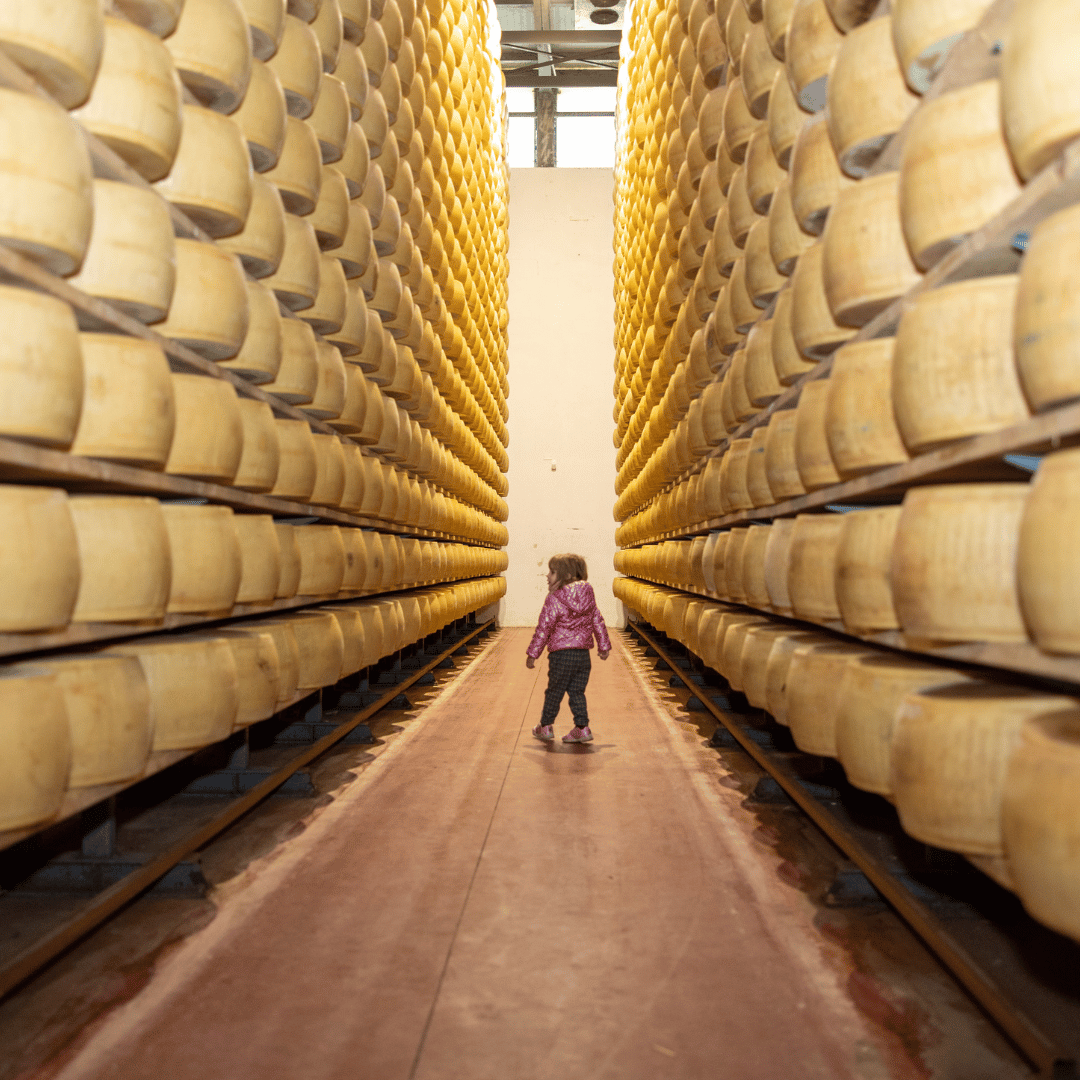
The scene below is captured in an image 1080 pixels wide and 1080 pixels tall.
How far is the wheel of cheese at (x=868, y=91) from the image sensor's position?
245cm

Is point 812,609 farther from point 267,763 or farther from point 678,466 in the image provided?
point 678,466

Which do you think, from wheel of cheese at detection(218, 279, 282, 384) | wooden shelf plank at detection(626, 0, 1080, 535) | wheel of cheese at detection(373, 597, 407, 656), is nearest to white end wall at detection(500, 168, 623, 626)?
wheel of cheese at detection(373, 597, 407, 656)

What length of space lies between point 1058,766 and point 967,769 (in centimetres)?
39

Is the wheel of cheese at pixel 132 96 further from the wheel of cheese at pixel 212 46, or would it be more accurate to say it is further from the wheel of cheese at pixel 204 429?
the wheel of cheese at pixel 204 429

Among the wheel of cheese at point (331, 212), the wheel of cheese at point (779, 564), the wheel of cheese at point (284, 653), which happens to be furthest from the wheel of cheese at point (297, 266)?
the wheel of cheese at point (779, 564)

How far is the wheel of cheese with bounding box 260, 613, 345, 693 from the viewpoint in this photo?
4.11m

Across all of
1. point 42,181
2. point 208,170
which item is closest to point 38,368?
point 42,181

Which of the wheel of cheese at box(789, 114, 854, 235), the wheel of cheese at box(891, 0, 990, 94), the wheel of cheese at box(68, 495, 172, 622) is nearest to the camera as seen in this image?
the wheel of cheese at box(891, 0, 990, 94)

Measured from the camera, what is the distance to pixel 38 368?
1987mm

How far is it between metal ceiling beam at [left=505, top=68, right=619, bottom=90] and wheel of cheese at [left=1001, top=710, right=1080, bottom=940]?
631 inches

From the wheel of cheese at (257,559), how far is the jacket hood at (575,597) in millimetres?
2544

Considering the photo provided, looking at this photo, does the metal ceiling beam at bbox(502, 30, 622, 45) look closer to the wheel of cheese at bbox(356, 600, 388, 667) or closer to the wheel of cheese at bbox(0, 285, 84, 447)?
the wheel of cheese at bbox(356, 600, 388, 667)

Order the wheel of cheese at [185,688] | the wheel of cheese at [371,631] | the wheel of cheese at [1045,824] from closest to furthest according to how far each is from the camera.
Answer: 1. the wheel of cheese at [1045,824]
2. the wheel of cheese at [185,688]
3. the wheel of cheese at [371,631]

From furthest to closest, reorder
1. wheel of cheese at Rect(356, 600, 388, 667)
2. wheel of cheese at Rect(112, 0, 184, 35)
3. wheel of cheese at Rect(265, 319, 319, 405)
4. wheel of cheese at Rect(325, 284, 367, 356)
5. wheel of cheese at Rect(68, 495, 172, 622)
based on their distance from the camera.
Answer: wheel of cheese at Rect(356, 600, 388, 667) < wheel of cheese at Rect(325, 284, 367, 356) < wheel of cheese at Rect(265, 319, 319, 405) < wheel of cheese at Rect(112, 0, 184, 35) < wheel of cheese at Rect(68, 495, 172, 622)
